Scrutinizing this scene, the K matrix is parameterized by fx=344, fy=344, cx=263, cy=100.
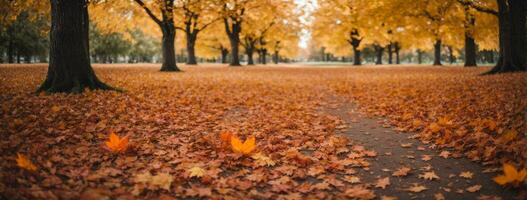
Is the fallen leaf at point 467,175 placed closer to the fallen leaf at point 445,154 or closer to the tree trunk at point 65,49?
the fallen leaf at point 445,154

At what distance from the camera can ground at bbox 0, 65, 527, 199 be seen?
346 cm

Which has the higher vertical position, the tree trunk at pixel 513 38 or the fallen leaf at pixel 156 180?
the tree trunk at pixel 513 38

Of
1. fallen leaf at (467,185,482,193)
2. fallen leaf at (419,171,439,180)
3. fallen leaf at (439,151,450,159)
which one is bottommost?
fallen leaf at (467,185,482,193)

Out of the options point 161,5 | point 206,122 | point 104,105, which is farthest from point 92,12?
point 206,122

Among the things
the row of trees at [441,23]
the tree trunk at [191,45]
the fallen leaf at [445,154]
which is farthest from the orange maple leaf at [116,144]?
the tree trunk at [191,45]

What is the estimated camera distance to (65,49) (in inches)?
372

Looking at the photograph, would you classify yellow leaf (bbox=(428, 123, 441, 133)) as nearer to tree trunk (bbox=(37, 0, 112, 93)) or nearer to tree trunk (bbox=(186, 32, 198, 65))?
tree trunk (bbox=(37, 0, 112, 93))

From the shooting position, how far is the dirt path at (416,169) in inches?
136

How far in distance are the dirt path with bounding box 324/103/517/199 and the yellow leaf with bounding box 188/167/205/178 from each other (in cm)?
182

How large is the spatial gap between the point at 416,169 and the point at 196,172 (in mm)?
2621

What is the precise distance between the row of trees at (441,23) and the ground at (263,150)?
379 inches

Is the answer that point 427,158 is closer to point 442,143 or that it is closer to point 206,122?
point 442,143

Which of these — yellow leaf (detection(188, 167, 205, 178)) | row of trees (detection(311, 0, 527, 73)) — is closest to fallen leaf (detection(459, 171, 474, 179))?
yellow leaf (detection(188, 167, 205, 178))

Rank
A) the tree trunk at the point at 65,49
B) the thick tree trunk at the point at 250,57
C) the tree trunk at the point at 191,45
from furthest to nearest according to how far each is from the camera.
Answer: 1. the thick tree trunk at the point at 250,57
2. the tree trunk at the point at 191,45
3. the tree trunk at the point at 65,49
